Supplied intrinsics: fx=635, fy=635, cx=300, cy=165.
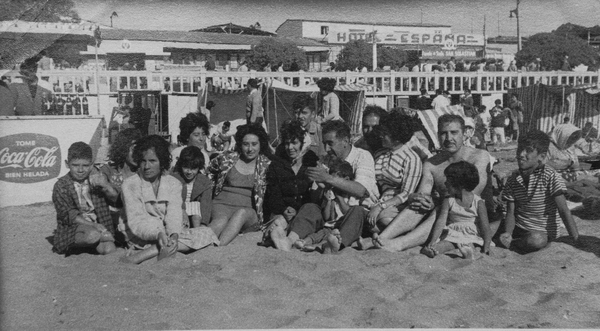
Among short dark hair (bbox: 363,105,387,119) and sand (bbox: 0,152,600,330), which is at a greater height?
short dark hair (bbox: 363,105,387,119)

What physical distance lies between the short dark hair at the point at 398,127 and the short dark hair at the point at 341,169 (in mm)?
472

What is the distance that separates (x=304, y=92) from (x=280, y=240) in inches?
275

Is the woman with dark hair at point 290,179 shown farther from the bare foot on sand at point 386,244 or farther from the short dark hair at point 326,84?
the short dark hair at point 326,84

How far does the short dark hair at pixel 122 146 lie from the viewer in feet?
16.4

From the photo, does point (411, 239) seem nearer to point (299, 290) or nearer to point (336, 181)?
point (336, 181)

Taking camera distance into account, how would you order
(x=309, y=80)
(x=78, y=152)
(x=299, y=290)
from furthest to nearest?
(x=309, y=80), (x=78, y=152), (x=299, y=290)

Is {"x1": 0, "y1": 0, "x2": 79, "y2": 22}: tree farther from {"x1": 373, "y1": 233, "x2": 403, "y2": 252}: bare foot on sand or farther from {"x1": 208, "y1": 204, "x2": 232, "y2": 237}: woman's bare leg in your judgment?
{"x1": 373, "y1": 233, "x2": 403, "y2": 252}: bare foot on sand

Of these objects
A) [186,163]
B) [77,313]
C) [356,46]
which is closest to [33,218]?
[186,163]

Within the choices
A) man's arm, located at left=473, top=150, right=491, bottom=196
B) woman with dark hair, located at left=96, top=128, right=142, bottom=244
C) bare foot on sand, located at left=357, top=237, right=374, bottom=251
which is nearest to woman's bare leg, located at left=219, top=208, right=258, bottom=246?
woman with dark hair, located at left=96, top=128, right=142, bottom=244

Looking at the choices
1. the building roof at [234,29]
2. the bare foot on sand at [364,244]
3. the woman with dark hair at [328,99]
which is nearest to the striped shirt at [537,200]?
the bare foot on sand at [364,244]

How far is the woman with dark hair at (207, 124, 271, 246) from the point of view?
490 centimetres

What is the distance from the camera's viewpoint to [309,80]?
11594 mm

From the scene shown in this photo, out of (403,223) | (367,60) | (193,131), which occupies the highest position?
(367,60)

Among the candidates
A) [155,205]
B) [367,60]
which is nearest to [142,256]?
[155,205]
